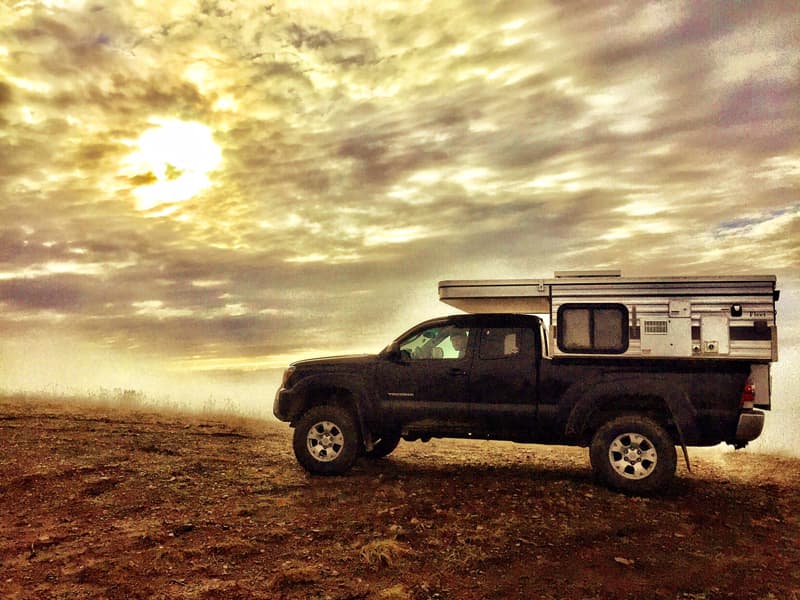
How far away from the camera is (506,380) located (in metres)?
8.78

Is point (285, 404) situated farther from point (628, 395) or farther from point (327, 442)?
point (628, 395)

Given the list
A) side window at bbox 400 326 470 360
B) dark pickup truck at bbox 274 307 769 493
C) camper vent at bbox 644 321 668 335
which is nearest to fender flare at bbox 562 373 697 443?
dark pickup truck at bbox 274 307 769 493

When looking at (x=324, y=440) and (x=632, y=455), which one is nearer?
(x=632, y=455)

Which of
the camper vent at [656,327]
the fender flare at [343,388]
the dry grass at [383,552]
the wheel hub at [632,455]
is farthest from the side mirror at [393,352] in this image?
the dry grass at [383,552]

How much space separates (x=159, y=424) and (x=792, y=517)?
36.0ft

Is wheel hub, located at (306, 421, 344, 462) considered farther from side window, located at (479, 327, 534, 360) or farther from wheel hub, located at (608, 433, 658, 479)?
wheel hub, located at (608, 433, 658, 479)

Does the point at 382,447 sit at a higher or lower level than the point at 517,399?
lower

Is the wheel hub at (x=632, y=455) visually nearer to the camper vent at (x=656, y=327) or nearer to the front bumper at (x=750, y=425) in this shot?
the front bumper at (x=750, y=425)

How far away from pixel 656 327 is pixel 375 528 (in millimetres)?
4241

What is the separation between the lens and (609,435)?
8258 mm

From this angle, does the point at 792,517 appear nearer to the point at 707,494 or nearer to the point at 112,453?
the point at 707,494

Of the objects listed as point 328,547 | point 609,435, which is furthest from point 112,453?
point 609,435

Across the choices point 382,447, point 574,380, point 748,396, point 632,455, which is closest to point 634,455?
point 632,455

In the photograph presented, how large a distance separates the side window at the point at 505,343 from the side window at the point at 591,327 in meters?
0.48
